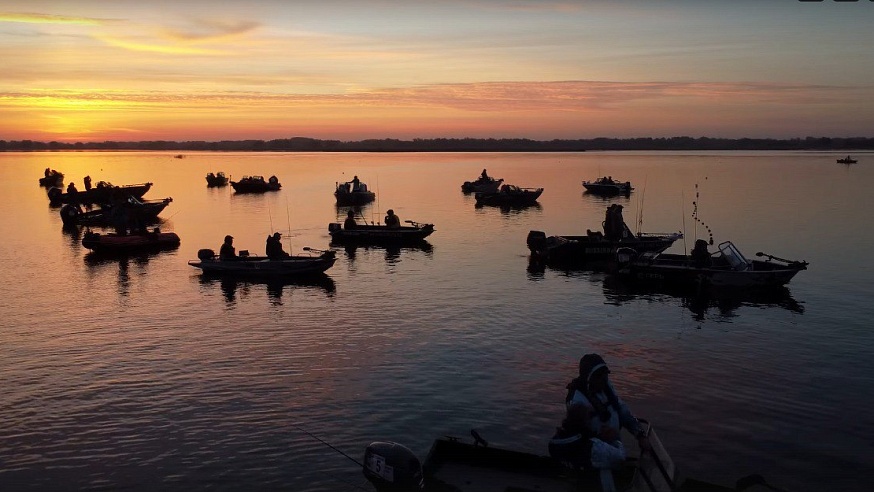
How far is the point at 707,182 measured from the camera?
400 ft

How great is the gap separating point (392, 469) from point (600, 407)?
4.28 metres

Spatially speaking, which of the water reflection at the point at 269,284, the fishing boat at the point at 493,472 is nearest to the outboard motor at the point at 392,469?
the fishing boat at the point at 493,472

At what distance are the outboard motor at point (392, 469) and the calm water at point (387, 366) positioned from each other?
1667mm

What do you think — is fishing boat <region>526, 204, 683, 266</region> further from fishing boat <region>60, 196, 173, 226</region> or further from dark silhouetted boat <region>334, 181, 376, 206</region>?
dark silhouetted boat <region>334, 181, 376, 206</region>

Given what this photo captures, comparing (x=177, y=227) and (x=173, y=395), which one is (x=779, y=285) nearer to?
(x=173, y=395)

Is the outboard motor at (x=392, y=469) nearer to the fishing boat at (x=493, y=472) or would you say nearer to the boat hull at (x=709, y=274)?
the fishing boat at (x=493, y=472)

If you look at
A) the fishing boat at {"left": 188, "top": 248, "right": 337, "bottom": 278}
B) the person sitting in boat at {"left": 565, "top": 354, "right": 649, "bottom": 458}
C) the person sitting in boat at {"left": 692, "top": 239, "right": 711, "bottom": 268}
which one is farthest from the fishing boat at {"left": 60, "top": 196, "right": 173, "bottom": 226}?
the person sitting in boat at {"left": 565, "top": 354, "right": 649, "bottom": 458}

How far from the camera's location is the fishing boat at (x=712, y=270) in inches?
1320

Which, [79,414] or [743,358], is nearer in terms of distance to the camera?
[79,414]

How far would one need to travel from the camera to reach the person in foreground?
10.7 meters

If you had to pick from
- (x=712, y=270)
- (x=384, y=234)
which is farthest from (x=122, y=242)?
(x=712, y=270)

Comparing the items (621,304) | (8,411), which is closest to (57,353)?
(8,411)

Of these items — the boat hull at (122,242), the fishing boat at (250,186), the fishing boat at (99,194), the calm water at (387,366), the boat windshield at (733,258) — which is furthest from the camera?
the fishing boat at (250,186)

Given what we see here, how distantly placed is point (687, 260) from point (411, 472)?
2739 centimetres
